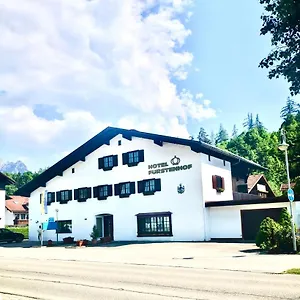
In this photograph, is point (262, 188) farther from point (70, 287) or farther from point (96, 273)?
point (70, 287)

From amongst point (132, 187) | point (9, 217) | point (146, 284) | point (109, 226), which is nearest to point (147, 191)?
point (132, 187)

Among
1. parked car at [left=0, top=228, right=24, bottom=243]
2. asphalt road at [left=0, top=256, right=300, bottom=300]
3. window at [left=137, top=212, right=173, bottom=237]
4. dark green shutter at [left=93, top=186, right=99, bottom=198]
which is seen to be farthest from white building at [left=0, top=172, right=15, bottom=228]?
asphalt road at [left=0, top=256, right=300, bottom=300]

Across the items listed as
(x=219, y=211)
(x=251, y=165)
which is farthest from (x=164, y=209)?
(x=251, y=165)

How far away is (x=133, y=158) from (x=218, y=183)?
747cm

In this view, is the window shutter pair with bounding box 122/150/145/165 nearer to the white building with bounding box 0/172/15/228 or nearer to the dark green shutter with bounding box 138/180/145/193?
the dark green shutter with bounding box 138/180/145/193

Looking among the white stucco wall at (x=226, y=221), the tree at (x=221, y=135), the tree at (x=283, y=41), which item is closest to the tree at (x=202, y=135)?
the tree at (x=221, y=135)

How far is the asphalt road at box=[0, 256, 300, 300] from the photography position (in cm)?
1010

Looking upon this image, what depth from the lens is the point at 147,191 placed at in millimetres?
33688

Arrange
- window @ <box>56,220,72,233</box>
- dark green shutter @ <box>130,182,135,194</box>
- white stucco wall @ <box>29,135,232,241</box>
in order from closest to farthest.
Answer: white stucco wall @ <box>29,135,232,241</box>, dark green shutter @ <box>130,182,135,194</box>, window @ <box>56,220,72,233</box>

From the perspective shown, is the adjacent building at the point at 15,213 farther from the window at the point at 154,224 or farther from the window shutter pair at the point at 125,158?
the window at the point at 154,224

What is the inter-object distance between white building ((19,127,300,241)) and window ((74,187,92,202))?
9 centimetres

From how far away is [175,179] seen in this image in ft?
106

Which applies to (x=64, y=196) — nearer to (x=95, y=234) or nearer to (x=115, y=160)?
(x=95, y=234)

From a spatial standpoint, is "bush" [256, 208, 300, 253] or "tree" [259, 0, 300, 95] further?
"bush" [256, 208, 300, 253]
